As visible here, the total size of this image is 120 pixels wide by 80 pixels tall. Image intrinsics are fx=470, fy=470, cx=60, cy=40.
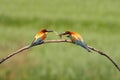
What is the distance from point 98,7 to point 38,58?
549 centimetres

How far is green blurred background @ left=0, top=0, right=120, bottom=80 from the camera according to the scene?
4750 mm

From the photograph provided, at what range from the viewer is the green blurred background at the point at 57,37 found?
475cm

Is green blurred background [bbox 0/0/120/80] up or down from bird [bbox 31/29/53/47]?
down

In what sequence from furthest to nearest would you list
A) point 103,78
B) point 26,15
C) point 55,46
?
1. point 26,15
2. point 55,46
3. point 103,78

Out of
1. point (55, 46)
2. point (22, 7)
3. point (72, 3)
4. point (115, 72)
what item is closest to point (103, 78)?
point (115, 72)

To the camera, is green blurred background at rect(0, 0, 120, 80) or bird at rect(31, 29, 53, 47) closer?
bird at rect(31, 29, 53, 47)

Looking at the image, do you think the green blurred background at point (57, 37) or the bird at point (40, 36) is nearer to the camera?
the bird at point (40, 36)

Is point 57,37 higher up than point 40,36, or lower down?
lower down

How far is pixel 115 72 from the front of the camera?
4.61 metres

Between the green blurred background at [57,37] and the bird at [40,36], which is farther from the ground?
the bird at [40,36]

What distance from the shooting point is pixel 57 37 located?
6602 mm

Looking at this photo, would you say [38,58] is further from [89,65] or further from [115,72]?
[115,72]

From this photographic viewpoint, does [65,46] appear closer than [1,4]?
Yes

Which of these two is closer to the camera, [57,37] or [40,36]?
[40,36]
